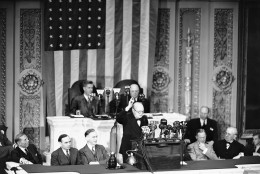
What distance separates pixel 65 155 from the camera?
31.8 ft

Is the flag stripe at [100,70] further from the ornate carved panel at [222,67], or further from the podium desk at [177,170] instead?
the podium desk at [177,170]

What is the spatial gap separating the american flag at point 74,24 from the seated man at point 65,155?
11.8 ft

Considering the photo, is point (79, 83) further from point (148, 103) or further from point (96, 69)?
point (148, 103)

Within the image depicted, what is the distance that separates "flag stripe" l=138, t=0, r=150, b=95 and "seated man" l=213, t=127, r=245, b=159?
2.58m

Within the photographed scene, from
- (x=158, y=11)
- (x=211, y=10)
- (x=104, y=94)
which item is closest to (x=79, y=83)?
(x=104, y=94)

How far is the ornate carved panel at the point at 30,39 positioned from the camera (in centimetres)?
1315

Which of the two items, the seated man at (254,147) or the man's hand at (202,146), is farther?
the seated man at (254,147)

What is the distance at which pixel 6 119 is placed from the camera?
13094 mm

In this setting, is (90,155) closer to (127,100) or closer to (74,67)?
(127,100)

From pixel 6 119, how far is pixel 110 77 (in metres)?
2.25

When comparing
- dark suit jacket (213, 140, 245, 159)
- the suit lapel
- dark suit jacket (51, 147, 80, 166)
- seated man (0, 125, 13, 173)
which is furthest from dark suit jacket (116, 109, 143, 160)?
dark suit jacket (213, 140, 245, 159)

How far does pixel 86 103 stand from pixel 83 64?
1.43 metres

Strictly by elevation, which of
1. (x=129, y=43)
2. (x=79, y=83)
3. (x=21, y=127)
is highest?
(x=129, y=43)

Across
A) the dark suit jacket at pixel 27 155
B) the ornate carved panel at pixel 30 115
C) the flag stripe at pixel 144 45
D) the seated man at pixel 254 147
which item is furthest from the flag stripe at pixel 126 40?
the dark suit jacket at pixel 27 155
